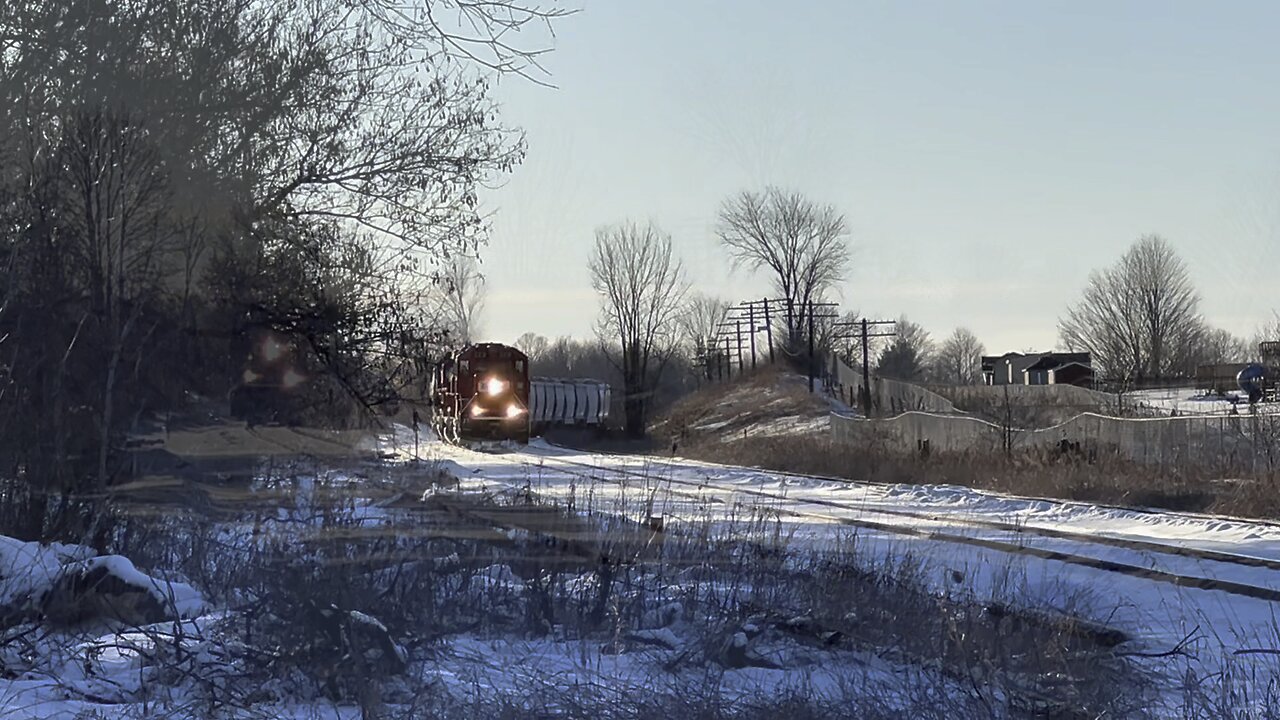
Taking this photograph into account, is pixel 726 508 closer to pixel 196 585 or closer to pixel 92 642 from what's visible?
pixel 196 585

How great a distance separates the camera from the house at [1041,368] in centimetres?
12288

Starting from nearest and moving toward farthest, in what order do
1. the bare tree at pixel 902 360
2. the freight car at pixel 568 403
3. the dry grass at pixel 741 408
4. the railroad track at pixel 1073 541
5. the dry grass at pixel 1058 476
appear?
1. the railroad track at pixel 1073 541
2. the dry grass at pixel 1058 476
3. the freight car at pixel 568 403
4. the dry grass at pixel 741 408
5. the bare tree at pixel 902 360

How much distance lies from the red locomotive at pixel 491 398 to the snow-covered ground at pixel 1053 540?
1928cm

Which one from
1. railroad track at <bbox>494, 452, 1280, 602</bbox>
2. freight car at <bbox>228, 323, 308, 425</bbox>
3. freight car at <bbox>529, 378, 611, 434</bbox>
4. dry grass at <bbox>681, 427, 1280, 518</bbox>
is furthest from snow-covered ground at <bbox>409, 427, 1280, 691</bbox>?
freight car at <bbox>529, 378, 611, 434</bbox>

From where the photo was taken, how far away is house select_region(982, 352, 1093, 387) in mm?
122875

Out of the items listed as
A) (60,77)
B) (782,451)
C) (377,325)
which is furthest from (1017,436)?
(60,77)

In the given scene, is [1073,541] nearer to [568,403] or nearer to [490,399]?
[490,399]

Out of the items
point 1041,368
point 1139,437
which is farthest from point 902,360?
point 1139,437

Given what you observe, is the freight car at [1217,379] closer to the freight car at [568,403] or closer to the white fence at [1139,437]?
the freight car at [568,403]

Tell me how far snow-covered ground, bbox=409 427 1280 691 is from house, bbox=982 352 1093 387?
86.7m

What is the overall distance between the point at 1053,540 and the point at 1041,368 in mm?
122594

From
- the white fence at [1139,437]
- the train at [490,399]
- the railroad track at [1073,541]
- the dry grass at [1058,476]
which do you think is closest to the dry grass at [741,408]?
the train at [490,399]

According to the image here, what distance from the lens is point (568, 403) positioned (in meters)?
63.7

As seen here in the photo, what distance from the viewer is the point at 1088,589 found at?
36.1ft
